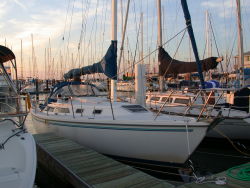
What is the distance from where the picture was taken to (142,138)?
6.79 meters

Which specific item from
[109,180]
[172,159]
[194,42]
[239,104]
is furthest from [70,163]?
[239,104]

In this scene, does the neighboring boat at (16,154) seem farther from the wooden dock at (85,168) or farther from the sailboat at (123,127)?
the sailboat at (123,127)

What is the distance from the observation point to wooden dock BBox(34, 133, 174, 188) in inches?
210

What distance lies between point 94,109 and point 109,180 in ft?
10.5

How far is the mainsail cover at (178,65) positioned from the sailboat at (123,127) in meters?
3.76

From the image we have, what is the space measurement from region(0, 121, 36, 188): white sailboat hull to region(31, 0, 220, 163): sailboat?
2.64 meters

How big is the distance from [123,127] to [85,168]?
153cm

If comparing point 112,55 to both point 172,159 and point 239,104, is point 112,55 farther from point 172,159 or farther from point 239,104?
point 239,104

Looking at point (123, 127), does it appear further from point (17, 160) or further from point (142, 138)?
point (17, 160)

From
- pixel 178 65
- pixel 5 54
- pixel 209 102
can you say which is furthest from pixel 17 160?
pixel 178 65

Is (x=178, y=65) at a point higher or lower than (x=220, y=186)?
higher

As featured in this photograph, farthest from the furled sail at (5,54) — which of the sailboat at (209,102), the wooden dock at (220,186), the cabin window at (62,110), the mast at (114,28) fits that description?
the wooden dock at (220,186)

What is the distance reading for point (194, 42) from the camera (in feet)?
29.2

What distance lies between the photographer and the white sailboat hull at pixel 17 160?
412 centimetres
